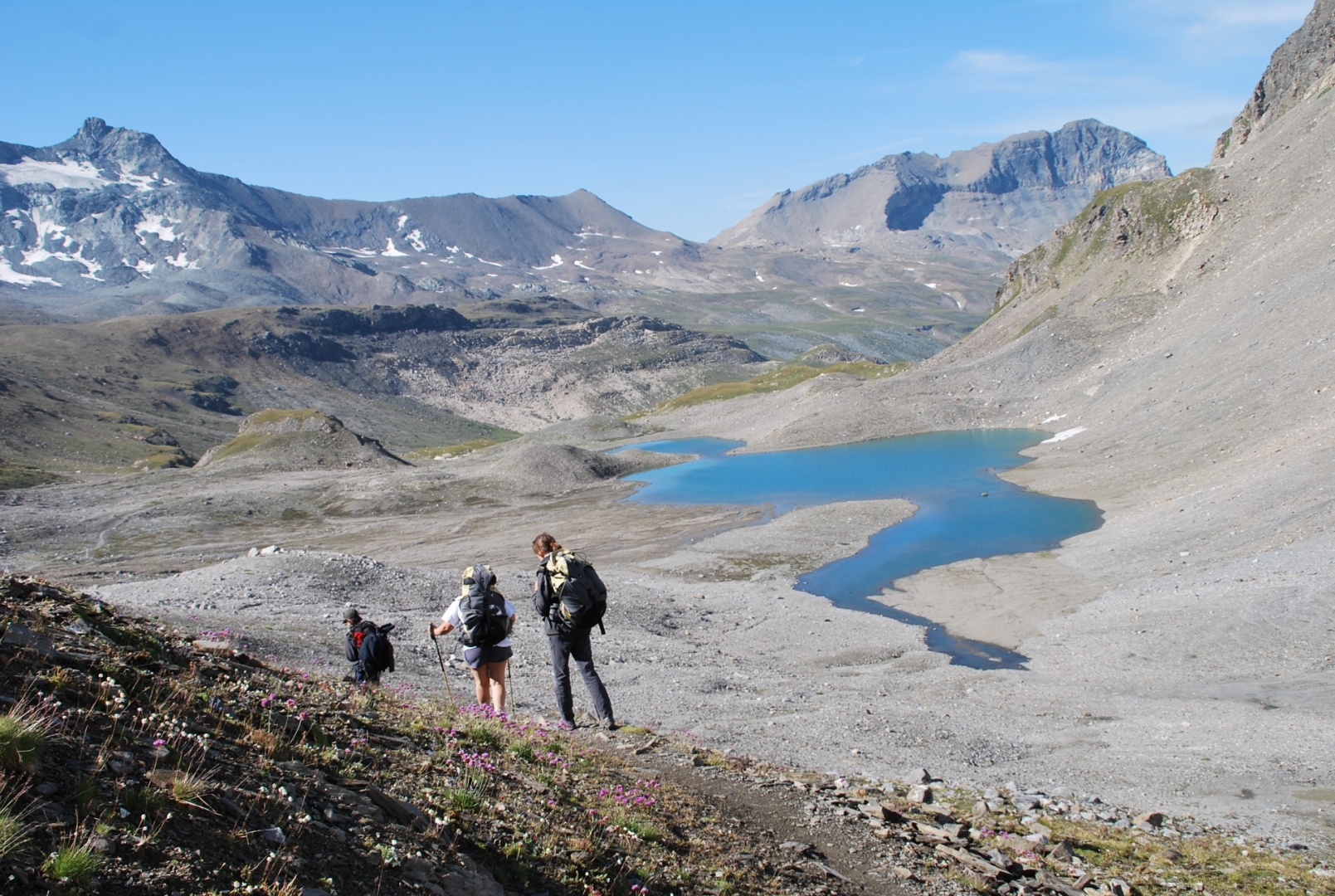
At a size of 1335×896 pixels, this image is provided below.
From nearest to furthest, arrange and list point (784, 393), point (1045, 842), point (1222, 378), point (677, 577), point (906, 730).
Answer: point (1045, 842) → point (906, 730) → point (677, 577) → point (1222, 378) → point (784, 393)

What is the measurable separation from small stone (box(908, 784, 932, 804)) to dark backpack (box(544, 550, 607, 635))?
5.51 m

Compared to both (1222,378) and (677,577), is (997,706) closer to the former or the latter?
(677,577)

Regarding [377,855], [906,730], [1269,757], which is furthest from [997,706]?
[377,855]

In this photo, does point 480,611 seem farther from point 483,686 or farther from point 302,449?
point 302,449

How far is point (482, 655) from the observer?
14.1 meters

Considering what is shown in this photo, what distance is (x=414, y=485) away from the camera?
288 feet

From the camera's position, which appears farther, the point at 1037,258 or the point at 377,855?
the point at 1037,258

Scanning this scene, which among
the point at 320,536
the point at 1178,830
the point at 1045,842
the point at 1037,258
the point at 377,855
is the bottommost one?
the point at 320,536

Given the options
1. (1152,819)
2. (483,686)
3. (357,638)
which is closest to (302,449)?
(357,638)

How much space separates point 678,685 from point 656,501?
5577 centimetres

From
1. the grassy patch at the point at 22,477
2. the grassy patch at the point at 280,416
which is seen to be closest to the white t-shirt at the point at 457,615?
the grassy patch at the point at 22,477

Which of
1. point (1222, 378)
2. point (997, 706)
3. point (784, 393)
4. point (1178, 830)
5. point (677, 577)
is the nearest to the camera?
point (1178, 830)

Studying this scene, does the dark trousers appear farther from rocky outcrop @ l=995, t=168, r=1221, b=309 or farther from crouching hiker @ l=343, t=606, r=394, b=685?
rocky outcrop @ l=995, t=168, r=1221, b=309

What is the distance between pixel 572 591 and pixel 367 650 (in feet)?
16.2
